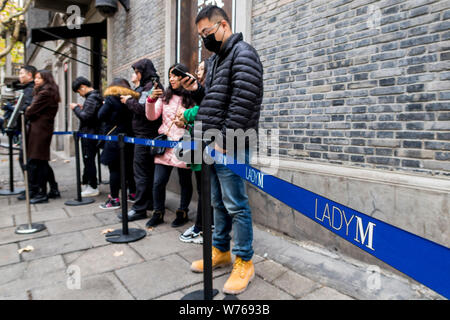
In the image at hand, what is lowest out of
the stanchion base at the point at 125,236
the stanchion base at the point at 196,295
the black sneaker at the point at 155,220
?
the stanchion base at the point at 196,295

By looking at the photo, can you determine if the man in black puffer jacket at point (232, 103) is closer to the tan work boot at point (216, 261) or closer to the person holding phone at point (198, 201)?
the tan work boot at point (216, 261)

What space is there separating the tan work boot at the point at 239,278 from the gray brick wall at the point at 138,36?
4.69 meters

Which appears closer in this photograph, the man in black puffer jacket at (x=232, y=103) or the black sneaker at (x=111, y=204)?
the man in black puffer jacket at (x=232, y=103)

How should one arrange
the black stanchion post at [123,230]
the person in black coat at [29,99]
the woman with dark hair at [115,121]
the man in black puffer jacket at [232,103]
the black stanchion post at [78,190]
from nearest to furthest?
1. the man in black puffer jacket at [232,103]
2. the black stanchion post at [123,230]
3. the woman with dark hair at [115,121]
4. the black stanchion post at [78,190]
5. the person in black coat at [29,99]

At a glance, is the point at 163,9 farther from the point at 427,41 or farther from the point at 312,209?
the point at 312,209

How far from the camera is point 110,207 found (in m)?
4.67

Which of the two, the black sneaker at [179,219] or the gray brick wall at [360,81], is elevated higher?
the gray brick wall at [360,81]

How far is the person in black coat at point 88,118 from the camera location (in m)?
4.98

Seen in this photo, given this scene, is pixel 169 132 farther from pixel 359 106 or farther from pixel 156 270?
pixel 359 106

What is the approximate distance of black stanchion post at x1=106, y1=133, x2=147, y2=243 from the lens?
3.25m

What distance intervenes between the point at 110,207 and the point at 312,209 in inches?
156

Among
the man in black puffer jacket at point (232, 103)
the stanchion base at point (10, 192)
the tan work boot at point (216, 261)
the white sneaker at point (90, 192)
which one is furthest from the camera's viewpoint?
the stanchion base at point (10, 192)

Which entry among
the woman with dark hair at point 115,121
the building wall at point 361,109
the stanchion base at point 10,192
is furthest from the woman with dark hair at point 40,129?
the building wall at point 361,109

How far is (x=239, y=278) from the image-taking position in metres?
2.36
